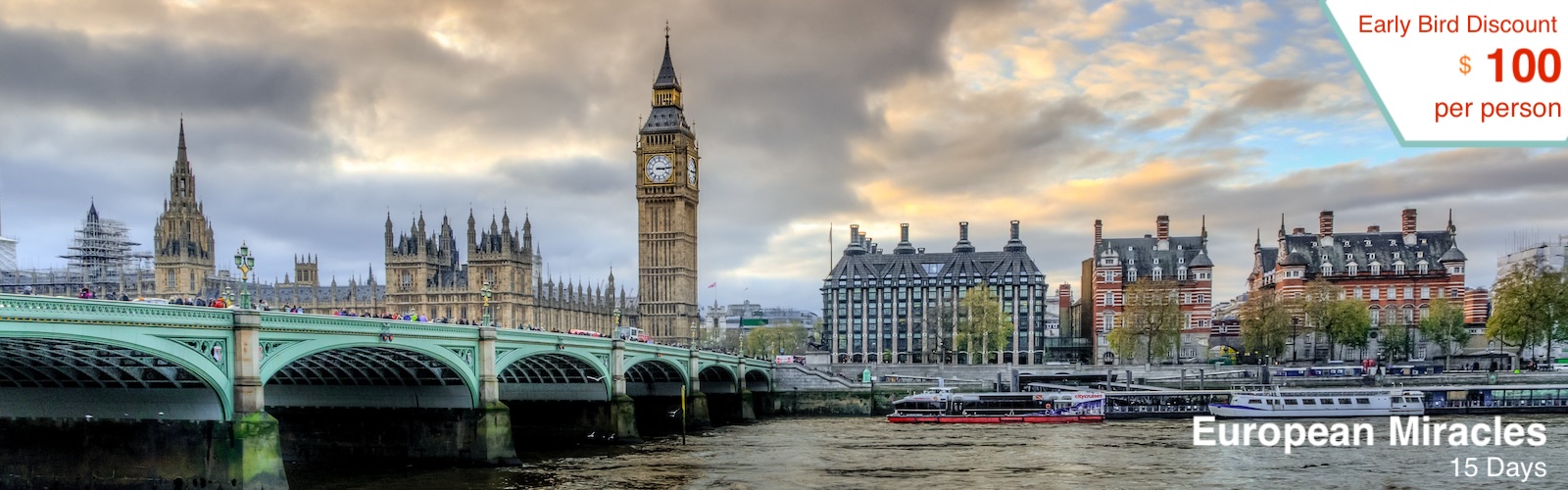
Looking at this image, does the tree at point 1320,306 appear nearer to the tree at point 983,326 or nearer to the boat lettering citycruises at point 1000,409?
the tree at point 983,326

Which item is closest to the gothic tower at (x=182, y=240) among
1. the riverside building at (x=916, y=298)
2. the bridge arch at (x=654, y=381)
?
the riverside building at (x=916, y=298)

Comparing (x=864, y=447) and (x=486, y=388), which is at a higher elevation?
(x=486, y=388)

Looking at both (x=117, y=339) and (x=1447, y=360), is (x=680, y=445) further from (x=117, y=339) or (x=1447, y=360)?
(x=1447, y=360)

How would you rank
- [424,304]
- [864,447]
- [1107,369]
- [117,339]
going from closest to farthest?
[117,339], [864,447], [1107,369], [424,304]

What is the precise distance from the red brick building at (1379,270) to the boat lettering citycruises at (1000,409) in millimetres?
41391

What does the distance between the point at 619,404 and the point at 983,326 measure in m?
69.1

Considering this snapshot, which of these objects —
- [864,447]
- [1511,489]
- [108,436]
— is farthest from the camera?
[864,447]

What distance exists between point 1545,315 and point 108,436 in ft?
331

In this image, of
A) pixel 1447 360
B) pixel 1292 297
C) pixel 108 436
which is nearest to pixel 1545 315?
pixel 1447 360

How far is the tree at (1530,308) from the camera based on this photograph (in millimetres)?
102250

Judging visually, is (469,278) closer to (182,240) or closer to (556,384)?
(182,240)

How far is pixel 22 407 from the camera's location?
44.7 meters

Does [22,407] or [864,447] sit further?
[864,447]

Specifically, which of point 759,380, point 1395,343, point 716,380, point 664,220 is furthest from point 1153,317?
point 664,220
